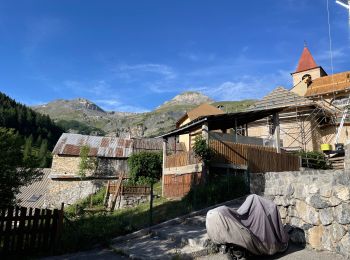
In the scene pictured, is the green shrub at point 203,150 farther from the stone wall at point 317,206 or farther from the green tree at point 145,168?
the green tree at point 145,168

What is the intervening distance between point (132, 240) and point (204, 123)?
8551 millimetres

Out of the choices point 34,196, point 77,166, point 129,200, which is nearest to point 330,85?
point 129,200

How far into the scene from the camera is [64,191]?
33.7 meters

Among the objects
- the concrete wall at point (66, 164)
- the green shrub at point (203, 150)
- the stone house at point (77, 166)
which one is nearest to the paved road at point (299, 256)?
the green shrub at point (203, 150)

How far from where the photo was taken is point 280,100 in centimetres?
3297

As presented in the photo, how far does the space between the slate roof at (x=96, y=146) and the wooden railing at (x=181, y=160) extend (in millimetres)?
16249

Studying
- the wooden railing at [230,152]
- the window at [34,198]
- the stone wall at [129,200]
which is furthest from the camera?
the window at [34,198]

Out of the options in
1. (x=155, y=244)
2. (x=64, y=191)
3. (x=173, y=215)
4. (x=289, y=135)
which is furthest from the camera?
(x=64, y=191)

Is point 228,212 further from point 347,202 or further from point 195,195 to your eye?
point 195,195

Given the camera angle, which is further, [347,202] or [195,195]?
[195,195]

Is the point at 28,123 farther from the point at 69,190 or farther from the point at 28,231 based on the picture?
the point at 28,231

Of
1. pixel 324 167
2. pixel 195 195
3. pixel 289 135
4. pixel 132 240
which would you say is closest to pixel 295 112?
pixel 289 135

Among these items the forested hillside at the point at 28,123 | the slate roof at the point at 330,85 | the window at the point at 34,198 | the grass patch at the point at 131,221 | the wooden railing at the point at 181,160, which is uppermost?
the forested hillside at the point at 28,123

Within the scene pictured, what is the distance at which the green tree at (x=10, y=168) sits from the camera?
979cm
